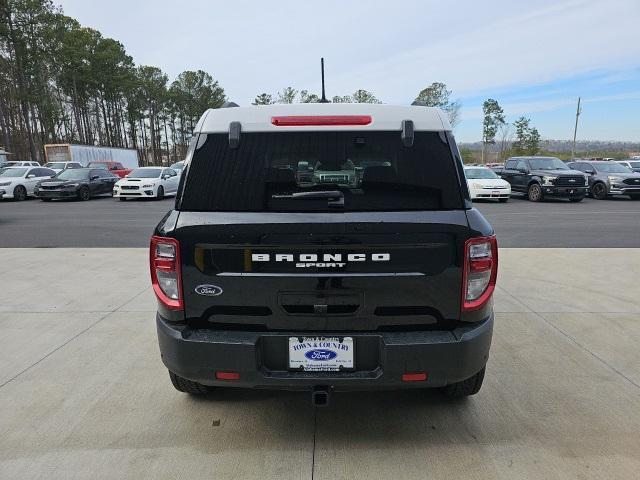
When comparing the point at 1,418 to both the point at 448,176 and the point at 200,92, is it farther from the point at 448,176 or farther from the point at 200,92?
the point at 200,92

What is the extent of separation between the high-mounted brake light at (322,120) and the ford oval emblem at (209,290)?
0.94 meters

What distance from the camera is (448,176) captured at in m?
2.44

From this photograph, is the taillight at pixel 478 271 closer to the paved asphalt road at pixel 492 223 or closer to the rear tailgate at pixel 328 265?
the rear tailgate at pixel 328 265

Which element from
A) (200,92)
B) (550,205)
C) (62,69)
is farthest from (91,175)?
(200,92)

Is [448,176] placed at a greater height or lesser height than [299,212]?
greater

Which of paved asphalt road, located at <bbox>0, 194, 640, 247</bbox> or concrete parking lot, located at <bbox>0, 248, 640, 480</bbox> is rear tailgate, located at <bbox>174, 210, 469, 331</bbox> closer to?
concrete parking lot, located at <bbox>0, 248, 640, 480</bbox>

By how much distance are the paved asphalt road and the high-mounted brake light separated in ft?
24.6

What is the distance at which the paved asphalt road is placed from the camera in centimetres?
965

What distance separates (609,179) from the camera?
19.7 m

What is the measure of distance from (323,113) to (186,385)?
6.70 feet

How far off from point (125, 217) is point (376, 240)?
13197mm

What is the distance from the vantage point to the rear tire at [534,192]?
18422 millimetres

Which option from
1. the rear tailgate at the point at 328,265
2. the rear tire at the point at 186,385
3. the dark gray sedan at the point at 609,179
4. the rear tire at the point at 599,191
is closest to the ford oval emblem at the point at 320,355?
the rear tailgate at the point at 328,265

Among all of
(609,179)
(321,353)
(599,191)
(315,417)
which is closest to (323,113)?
(321,353)
